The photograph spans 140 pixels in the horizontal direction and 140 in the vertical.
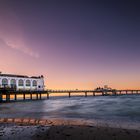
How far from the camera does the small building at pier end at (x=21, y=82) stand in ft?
277

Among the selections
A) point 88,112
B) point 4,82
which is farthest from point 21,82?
point 88,112

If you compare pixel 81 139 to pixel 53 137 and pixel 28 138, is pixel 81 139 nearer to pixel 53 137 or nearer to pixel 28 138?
pixel 53 137

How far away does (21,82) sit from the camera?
91.6m

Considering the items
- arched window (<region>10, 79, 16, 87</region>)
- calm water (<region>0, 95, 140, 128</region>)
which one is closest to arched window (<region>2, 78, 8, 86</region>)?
arched window (<region>10, 79, 16, 87</region>)

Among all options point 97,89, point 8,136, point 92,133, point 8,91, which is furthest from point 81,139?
point 97,89

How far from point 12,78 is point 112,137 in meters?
83.0

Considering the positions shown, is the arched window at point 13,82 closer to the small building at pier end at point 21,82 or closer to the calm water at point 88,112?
the small building at pier end at point 21,82

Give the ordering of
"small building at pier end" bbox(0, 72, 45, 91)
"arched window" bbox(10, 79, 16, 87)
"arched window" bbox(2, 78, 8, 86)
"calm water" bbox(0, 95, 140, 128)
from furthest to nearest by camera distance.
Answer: "arched window" bbox(10, 79, 16, 87), "small building at pier end" bbox(0, 72, 45, 91), "arched window" bbox(2, 78, 8, 86), "calm water" bbox(0, 95, 140, 128)

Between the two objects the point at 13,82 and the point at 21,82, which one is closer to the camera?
the point at 13,82

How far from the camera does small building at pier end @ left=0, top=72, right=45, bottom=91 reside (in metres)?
84.4

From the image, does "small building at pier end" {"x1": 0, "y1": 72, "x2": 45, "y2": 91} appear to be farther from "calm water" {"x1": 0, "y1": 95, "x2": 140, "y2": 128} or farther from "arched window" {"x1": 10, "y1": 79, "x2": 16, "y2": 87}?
"calm water" {"x1": 0, "y1": 95, "x2": 140, "y2": 128}

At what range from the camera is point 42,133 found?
1023 centimetres

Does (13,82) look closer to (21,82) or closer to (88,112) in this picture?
(21,82)

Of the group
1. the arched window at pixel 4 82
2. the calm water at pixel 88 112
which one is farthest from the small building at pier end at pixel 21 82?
the calm water at pixel 88 112
